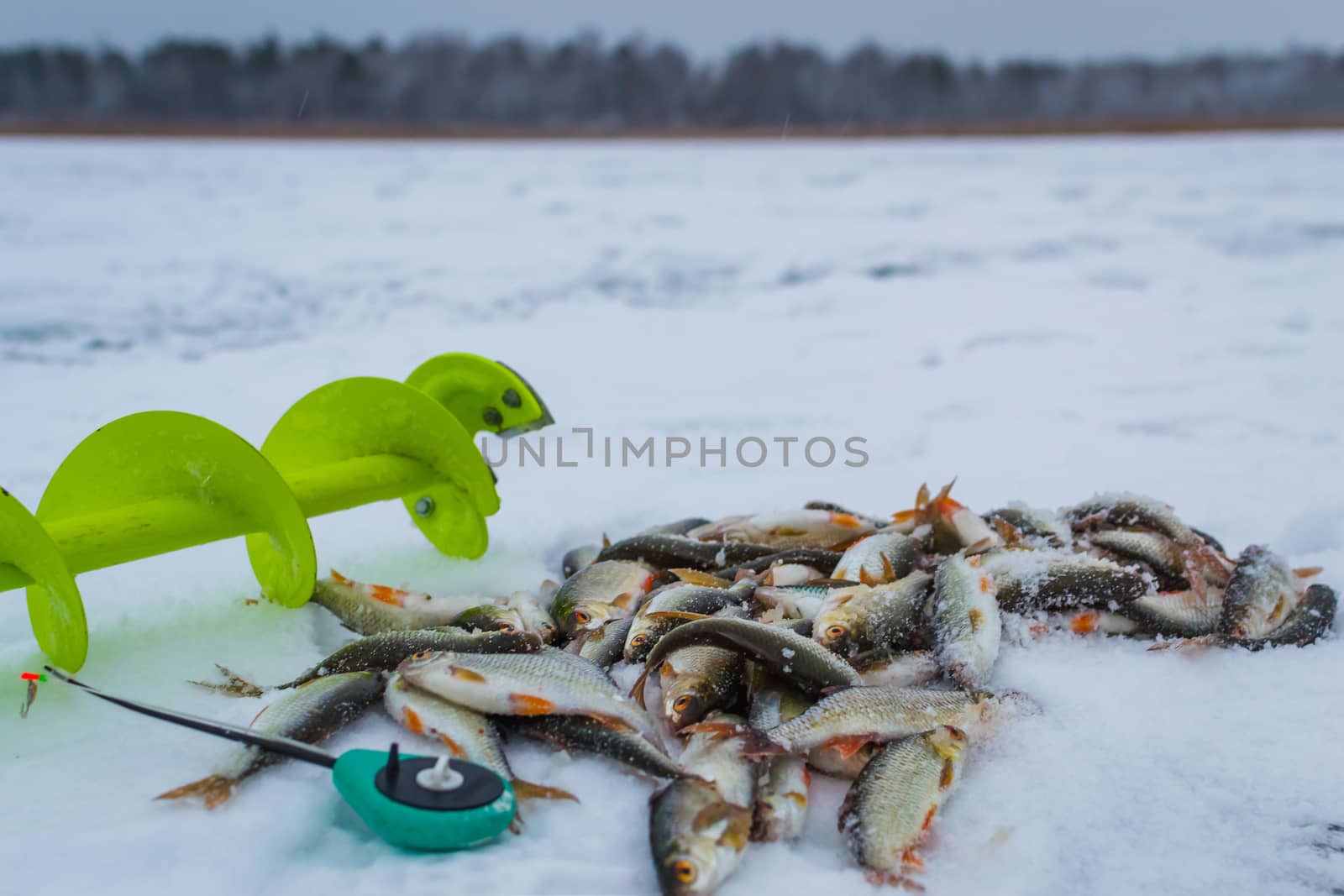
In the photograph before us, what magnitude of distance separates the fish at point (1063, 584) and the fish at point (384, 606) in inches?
56.5

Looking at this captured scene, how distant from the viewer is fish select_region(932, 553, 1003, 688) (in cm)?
246

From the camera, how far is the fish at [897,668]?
8.07ft

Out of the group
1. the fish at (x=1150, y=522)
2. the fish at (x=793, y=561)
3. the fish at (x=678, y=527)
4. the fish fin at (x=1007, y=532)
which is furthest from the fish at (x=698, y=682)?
the fish at (x=1150, y=522)

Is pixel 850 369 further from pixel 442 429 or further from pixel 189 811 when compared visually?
pixel 189 811

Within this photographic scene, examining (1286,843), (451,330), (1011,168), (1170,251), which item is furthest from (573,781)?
(1011,168)

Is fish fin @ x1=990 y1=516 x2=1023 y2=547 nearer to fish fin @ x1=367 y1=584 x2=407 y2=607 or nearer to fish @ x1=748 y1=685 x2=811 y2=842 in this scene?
fish @ x1=748 y1=685 x2=811 y2=842

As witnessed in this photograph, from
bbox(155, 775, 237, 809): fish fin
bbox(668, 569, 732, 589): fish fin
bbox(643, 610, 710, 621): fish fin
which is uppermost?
bbox(643, 610, 710, 621): fish fin

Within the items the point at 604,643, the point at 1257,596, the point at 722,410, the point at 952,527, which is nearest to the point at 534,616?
the point at 604,643

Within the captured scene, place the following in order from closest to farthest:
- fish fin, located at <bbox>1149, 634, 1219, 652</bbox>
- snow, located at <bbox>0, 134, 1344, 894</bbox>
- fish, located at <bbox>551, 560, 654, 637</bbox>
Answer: snow, located at <bbox>0, 134, 1344, 894</bbox> < fish fin, located at <bbox>1149, 634, 1219, 652</bbox> < fish, located at <bbox>551, 560, 654, 637</bbox>

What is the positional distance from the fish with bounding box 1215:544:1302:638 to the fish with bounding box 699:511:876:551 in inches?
41.4

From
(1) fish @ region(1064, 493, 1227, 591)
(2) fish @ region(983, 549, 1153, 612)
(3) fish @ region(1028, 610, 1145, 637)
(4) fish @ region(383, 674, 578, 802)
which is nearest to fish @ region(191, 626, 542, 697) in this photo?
(4) fish @ region(383, 674, 578, 802)

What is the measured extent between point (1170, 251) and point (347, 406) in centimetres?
940

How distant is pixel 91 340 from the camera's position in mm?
6594

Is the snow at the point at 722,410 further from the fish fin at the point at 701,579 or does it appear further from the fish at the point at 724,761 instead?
the fish fin at the point at 701,579
